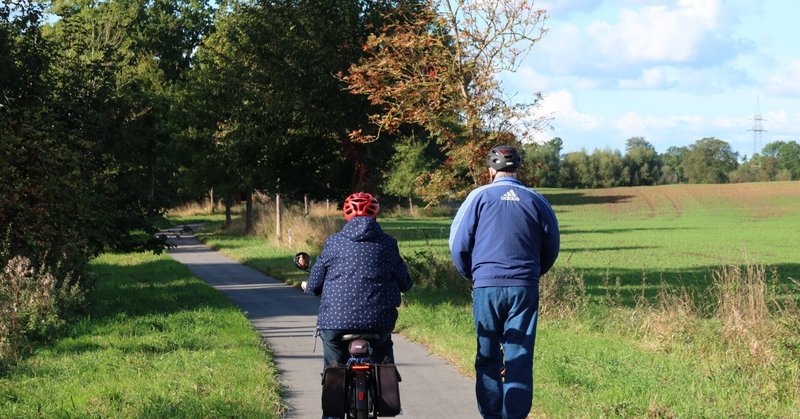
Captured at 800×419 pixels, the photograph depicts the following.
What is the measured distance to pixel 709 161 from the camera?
174875 mm

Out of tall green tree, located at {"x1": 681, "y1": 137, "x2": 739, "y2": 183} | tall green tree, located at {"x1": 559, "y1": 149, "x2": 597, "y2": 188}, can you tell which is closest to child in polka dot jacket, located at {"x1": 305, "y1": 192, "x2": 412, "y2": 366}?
tall green tree, located at {"x1": 559, "y1": 149, "x2": 597, "y2": 188}

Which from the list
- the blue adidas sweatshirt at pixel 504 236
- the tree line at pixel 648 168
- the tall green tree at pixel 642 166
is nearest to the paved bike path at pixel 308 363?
the blue adidas sweatshirt at pixel 504 236

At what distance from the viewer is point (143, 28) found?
69688 mm

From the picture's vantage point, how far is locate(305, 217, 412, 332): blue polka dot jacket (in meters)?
6.44

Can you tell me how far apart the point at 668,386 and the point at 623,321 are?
15.7ft

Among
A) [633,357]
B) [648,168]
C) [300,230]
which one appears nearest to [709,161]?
[648,168]

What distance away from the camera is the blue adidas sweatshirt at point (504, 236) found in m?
6.72

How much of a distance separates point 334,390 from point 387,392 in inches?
12.7

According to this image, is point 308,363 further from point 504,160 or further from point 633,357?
point 504,160

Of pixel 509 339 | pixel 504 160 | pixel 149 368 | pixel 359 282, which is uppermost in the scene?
pixel 504 160

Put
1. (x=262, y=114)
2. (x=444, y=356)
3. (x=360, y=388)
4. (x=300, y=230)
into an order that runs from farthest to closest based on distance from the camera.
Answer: (x=300, y=230), (x=262, y=114), (x=444, y=356), (x=360, y=388)

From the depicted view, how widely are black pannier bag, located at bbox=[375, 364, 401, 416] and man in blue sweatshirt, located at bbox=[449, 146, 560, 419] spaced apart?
87cm

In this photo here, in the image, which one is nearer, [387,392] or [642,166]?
[387,392]

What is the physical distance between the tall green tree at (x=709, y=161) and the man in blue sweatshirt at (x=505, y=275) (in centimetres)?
16803
